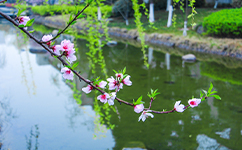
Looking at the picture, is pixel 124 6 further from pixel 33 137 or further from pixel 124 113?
pixel 33 137

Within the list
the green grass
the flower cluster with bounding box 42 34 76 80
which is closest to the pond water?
the flower cluster with bounding box 42 34 76 80

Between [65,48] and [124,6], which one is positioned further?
[124,6]

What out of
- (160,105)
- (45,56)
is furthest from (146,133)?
(45,56)

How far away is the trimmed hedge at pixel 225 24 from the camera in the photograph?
30.9 ft

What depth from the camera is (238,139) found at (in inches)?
162

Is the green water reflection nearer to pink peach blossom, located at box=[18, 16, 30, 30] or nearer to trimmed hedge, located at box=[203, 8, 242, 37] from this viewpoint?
trimmed hedge, located at box=[203, 8, 242, 37]

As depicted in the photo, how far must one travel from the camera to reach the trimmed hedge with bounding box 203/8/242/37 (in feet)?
30.9

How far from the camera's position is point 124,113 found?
16.6ft

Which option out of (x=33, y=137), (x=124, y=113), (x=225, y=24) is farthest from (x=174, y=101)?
(x=225, y=24)

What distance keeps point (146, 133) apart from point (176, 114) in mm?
1069

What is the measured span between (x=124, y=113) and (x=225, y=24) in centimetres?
690

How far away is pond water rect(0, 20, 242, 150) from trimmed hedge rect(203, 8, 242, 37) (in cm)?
211

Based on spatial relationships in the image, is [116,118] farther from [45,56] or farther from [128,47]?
[128,47]

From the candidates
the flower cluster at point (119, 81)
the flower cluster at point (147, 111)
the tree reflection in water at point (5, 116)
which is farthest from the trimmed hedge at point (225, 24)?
the flower cluster at point (119, 81)
